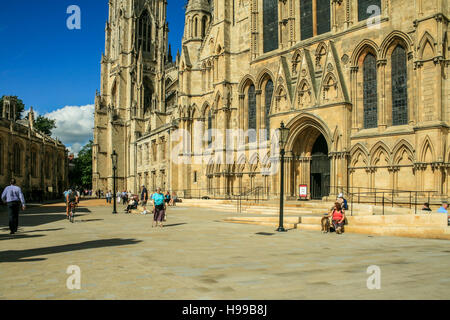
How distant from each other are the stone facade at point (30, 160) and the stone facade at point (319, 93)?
18.4 m

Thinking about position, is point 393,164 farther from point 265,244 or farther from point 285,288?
point 285,288

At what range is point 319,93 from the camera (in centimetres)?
2633

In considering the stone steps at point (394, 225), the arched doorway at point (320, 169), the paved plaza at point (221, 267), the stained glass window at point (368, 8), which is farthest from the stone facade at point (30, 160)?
the stained glass window at point (368, 8)

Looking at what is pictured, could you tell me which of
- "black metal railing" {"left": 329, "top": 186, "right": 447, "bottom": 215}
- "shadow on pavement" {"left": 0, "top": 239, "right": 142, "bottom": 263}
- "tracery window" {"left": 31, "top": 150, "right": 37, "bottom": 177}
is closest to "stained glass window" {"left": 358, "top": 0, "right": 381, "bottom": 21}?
"black metal railing" {"left": 329, "top": 186, "right": 447, "bottom": 215}

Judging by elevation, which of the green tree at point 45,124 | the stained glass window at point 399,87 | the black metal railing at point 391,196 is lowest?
the black metal railing at point 391,196

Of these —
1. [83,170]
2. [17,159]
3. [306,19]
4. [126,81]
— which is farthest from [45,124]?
[306,19]

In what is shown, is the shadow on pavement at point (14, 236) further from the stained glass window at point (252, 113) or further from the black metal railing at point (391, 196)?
the stained glass window at point (252, 113)

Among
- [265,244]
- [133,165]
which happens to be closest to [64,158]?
[133,165]

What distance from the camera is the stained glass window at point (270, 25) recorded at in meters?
31.9

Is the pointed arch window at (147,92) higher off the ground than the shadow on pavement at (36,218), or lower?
higher

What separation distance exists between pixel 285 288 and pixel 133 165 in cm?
5969

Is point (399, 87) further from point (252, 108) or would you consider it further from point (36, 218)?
point (36, 218)

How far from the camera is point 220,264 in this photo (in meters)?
→ 7.80

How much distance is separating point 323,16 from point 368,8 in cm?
378
